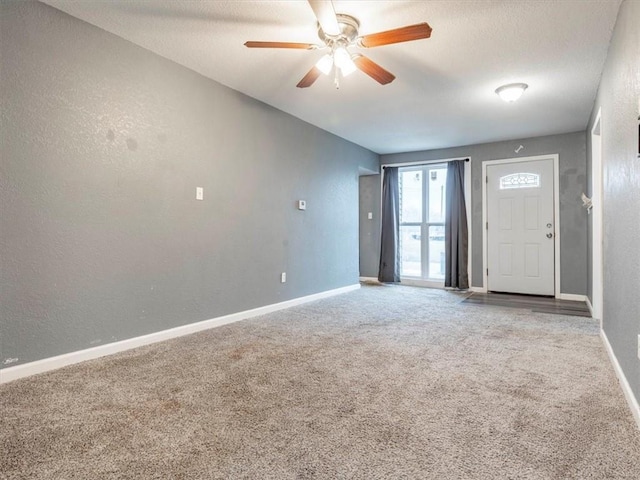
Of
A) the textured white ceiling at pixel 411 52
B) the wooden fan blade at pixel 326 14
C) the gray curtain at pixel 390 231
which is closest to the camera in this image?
the wooden fan blade at pixel 326 14

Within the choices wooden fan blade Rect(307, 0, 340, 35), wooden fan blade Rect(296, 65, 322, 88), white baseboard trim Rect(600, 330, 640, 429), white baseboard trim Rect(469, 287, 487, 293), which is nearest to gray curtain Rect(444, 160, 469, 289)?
white baseboard trim Rect(469, 287, 487, 293)

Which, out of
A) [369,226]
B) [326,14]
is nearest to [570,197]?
[369,226]

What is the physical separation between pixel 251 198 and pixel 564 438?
3279 millimetres

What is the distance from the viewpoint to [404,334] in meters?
3.34

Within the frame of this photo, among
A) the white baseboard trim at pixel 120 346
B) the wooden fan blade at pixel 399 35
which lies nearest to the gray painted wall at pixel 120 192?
the white baseboard trim at pixel 120 346

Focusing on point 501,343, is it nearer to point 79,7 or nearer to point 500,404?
point 500,404

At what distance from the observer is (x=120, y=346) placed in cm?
283

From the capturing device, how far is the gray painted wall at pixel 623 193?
6.24 feet

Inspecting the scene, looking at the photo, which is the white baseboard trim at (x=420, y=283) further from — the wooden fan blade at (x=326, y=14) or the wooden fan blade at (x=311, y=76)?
the wooden fan blade at (x=326, y=14)

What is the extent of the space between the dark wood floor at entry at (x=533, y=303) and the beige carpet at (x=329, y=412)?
1327 millimetres

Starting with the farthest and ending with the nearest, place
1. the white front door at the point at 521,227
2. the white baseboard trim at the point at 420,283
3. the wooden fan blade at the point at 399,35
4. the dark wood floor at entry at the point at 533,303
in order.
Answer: the white baseboard trim at the point at 420,283, the white front door at the point at 521,227, the dark wood floor at entry at the point at 533,303, the wooden fan blade at the point at 399,35

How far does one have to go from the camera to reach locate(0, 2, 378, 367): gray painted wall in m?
2.33

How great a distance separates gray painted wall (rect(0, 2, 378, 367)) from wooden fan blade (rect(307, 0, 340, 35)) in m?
1.63

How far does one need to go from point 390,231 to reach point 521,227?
206cm
